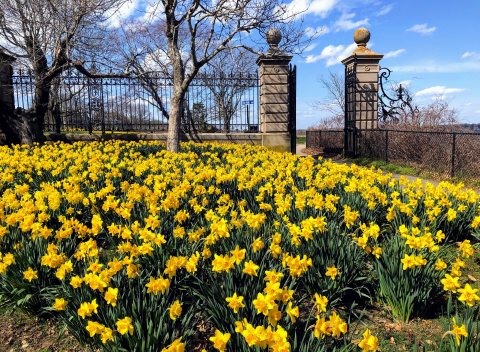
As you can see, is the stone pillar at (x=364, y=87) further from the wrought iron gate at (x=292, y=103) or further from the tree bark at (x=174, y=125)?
the tree bark at (x=174, y=125)

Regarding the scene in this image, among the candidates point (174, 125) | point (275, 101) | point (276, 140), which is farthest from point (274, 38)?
point (174, 125)

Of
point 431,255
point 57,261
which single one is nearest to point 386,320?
point 431,255

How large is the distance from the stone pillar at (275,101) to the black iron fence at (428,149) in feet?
9.72

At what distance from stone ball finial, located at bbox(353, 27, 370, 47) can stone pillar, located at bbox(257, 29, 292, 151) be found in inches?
122

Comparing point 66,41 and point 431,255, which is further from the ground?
point 66,41

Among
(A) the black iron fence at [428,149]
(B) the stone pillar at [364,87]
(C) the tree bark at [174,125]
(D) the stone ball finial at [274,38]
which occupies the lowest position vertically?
(A) the black iron fence at [428,149]

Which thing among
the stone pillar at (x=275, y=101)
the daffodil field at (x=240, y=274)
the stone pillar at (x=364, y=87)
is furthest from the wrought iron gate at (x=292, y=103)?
the daffodil field at (x=240, y=274)

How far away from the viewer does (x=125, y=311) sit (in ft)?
7.95

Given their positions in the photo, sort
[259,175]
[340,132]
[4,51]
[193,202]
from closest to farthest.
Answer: [193,202], [259,175], [4,51], [340,132]

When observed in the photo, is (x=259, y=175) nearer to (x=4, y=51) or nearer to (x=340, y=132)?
(x=4, y=51)

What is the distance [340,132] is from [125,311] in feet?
59.4

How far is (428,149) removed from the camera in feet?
36.7

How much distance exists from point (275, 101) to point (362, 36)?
14.4 ft

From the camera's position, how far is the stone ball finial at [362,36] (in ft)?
50.2
